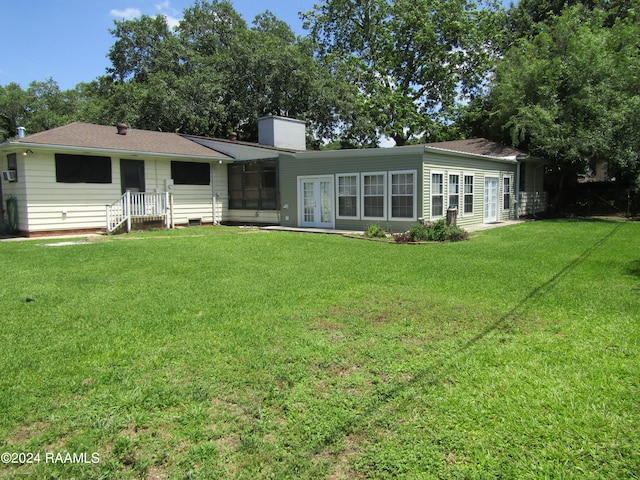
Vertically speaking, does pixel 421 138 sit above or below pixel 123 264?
above

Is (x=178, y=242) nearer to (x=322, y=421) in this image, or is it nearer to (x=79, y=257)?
(x=79, y=257)

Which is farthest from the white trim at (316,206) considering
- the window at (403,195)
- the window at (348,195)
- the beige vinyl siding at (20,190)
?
the beige vinyl siding at (20,190)

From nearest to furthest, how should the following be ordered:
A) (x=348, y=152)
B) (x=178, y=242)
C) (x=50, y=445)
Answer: (x=50, y=445) < (x=178, y=242) < (x=348, y=152)

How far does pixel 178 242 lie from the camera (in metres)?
11.7

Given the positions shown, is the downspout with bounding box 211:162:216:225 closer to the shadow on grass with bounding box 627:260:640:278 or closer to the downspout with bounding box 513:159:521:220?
the downspout with bounding box 513:159:521:220

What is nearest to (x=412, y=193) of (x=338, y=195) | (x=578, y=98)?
(x=338, y=195)

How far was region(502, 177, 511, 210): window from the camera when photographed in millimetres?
18875

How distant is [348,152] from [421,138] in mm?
19573

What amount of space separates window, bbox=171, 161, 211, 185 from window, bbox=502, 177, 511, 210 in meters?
12.7

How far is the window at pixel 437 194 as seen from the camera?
13906mm

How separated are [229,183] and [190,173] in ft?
6.28

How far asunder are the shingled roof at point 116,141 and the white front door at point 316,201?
4.21 metres

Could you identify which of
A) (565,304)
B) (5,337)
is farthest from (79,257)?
(565,304)

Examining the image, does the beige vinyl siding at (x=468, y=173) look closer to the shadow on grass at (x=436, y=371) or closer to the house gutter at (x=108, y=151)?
the shadow on grass at (x=436, y=371)
